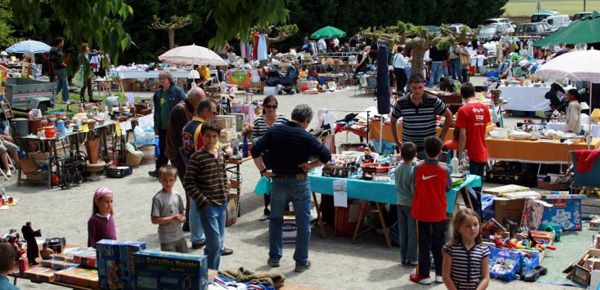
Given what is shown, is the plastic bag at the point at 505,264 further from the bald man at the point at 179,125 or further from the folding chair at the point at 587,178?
the bald man at the point at 179,125

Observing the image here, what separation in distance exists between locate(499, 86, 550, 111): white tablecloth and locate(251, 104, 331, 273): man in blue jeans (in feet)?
41.9

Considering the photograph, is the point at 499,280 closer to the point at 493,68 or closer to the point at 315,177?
the point at 315,177

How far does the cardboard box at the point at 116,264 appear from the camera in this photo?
598 cm

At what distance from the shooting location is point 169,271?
5680mm

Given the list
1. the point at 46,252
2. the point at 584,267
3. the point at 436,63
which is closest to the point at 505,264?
the point at 584,267

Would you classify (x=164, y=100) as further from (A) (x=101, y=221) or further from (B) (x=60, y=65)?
(B) (x=60, y=65)

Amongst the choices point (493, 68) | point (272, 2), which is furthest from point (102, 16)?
point (493, 68)

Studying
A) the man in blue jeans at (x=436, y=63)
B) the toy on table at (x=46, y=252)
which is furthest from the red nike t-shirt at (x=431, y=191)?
the man in blue jeans at (x=436, y=63)

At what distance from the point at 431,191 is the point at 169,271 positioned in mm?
3100

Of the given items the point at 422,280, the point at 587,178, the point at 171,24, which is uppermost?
the point at 171,24

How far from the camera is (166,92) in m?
12.3

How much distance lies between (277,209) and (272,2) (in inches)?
125

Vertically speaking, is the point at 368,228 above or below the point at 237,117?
below

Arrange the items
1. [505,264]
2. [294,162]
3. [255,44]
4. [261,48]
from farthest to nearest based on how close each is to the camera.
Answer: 1. [255,44]
2. [261,48]
3. [505,264]
4. [294,162]
